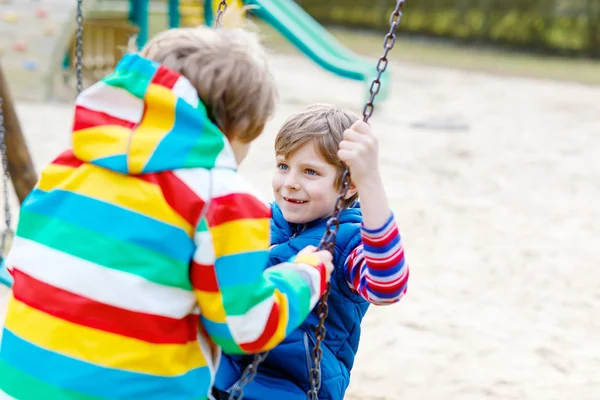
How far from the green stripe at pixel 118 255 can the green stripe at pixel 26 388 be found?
216 millimetres

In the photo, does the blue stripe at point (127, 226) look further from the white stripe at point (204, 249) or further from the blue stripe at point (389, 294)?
the blue stripe at point (389, 294)

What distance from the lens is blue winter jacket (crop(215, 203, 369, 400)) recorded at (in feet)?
5.72

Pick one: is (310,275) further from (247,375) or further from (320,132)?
(320,132)

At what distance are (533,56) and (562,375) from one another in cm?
1606

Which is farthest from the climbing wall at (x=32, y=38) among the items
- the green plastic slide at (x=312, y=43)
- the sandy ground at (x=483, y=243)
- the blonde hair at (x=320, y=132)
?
the blonde hair at (x=320, y=132)

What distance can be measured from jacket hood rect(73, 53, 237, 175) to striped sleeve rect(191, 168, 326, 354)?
2.7 inches

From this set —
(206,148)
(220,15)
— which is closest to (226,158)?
(206,148)

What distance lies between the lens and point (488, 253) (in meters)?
4.94

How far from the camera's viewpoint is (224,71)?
1.25 meters

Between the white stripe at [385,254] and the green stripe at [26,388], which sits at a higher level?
the white stripe at [385,254]

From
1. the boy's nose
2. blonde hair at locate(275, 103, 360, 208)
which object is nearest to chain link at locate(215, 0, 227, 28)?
blonde hair at locate(275, 103, 360, 208)

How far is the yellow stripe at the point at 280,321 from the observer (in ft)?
4.27

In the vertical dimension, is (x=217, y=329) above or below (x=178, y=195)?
below

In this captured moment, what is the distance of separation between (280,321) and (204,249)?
7.5 inches
